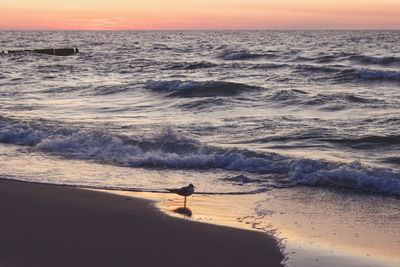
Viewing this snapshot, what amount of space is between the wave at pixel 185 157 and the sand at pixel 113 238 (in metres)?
2.89

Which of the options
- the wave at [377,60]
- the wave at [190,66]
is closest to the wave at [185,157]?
the wave at [190,66]

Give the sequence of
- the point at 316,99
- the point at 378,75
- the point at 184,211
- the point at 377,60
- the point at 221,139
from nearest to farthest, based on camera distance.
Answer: the point at 184,211 → the point at 221,139 → the point at 316,99 → the point at 378,75 → the point at 377,60

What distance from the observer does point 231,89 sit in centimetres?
2216

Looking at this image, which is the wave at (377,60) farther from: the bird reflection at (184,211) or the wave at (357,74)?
the bird reflection at (184,211)

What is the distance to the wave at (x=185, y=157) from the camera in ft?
30.5

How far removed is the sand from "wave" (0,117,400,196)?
9.47 feet

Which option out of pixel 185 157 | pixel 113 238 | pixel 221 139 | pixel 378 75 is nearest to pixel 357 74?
pixel 378 75

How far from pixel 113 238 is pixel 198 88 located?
55.8ft

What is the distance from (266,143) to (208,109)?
5.90 meters

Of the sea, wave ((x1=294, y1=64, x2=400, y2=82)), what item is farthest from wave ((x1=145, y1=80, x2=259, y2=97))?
wave ((x1=294, y1=64, x2=400, y2=82))

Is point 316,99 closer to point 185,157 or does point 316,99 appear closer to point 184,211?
point 185,157

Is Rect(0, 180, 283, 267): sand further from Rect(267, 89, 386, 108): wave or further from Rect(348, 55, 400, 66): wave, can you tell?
Rect(348, 55, 400, 66): wave

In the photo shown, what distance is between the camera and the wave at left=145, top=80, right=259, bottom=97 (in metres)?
21.9

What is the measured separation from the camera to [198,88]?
23.0 m
